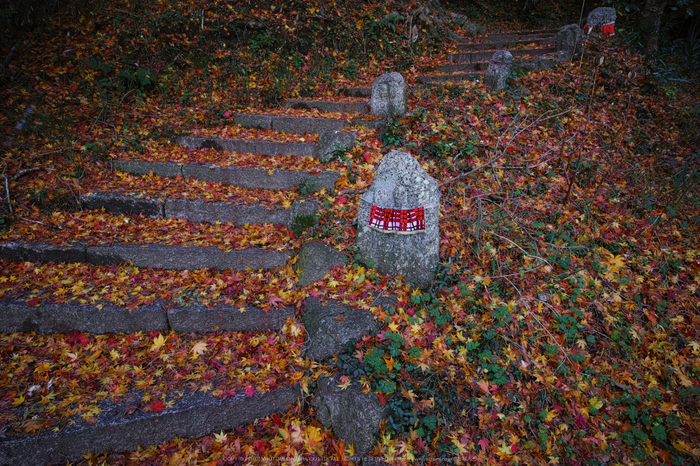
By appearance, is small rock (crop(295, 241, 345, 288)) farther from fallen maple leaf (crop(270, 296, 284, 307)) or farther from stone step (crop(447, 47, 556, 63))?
stone step (crop(447, 47, 556, 63))

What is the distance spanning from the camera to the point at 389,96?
482cm

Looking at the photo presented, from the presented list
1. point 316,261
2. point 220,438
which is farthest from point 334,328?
point 220,438

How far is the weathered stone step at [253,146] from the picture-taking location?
15.0 ft

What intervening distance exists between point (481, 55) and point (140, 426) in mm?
8990

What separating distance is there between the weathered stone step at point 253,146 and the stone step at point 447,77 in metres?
3.53

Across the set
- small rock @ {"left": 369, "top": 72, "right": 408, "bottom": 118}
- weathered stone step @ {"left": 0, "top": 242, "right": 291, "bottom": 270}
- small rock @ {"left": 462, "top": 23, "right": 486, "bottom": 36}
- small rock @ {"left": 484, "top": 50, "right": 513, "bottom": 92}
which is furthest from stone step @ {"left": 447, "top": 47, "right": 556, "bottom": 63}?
weathered stone step @ {"left": 0, "top": 242, "right": 291, "bottom": 270}

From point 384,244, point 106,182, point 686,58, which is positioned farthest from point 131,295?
point 686,58

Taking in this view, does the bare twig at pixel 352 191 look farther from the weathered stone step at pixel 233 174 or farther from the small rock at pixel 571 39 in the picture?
the small rock at pixel 571 39

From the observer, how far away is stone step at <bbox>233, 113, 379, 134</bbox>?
4992mm

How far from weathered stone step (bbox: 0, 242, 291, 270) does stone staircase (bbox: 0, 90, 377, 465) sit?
0.03ft

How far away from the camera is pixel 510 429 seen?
234cm

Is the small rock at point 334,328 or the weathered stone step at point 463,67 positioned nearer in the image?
the small rock at point 334,328

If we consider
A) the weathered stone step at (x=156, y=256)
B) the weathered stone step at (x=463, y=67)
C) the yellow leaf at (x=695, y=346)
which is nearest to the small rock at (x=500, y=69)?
the weathered stone step at (x=463, y=67)

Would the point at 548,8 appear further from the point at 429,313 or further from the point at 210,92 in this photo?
the point at 429,313
